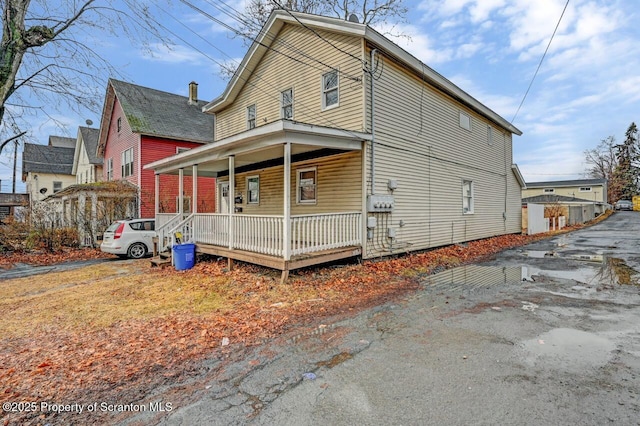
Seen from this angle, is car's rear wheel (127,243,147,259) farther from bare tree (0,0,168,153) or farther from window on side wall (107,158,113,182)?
window on side wall (107,158,113,182)

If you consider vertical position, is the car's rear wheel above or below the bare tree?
below

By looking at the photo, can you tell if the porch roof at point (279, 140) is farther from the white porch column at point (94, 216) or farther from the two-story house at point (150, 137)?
the two-story house at point (150, 137)

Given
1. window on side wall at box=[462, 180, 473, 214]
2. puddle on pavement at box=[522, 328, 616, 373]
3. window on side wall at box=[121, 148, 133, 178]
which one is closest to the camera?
puddle on pavement at box=[522, 328, 616, 373]

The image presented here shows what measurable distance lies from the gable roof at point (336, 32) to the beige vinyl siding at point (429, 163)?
34 centimetres

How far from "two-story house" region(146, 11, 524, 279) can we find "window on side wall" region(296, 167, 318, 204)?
47 millimetres

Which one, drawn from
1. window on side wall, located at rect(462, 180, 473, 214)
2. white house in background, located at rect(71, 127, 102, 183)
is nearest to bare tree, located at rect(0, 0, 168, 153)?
window on side wall, located at rect(462, 180, 473, 214)

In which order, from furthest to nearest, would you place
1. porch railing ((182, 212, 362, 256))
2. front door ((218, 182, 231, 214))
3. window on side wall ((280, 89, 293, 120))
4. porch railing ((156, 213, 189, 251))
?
front door ((218, 182, 231, 214)) < window on side wall ((280, 89, 293, 120)) < porch railing ((156, 213, 189, 251)) < porch railing ((182, 212, 362, 256))

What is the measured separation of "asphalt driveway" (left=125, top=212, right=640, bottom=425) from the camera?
9.32ft

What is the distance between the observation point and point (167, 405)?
304cm

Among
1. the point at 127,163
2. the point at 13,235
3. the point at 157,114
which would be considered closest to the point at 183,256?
the point at 13,235

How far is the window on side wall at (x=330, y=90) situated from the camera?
10562 mm

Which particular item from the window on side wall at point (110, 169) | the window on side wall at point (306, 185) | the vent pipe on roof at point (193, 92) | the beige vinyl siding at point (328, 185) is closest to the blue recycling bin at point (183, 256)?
the beige vinyl siding at point (328, 185)

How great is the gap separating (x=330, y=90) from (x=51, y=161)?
36.6 meters

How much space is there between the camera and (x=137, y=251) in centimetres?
1305
